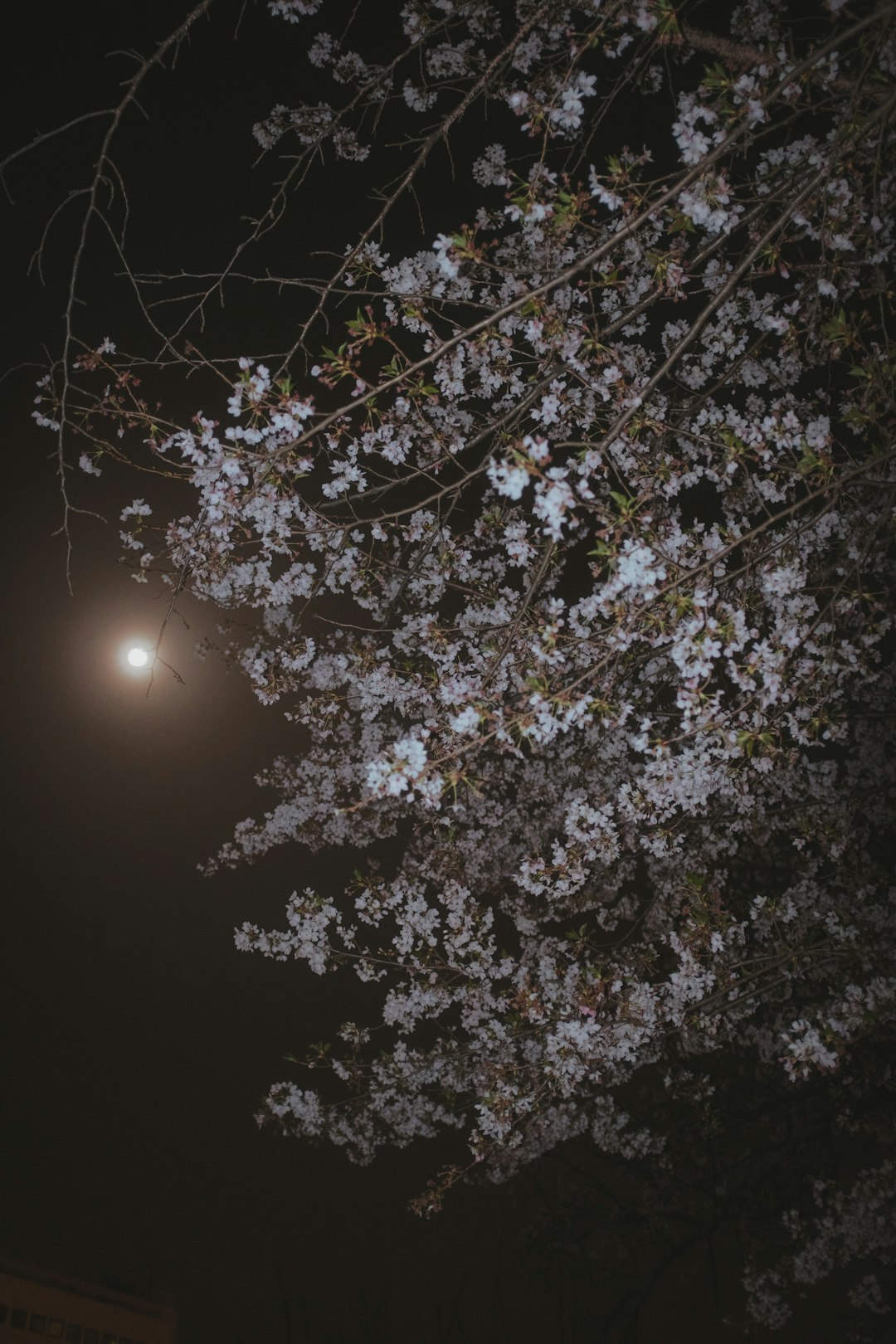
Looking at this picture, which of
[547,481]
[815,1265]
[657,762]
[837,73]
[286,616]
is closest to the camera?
[547,481]

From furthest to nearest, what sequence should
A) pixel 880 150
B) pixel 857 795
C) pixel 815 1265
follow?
1. pixel 815 1265
2. pixel 857 795
3. pixel 880 150

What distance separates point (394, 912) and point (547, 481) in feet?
15.3

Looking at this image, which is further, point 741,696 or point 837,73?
point 741,696

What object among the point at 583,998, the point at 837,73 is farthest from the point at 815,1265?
the point at 837,73

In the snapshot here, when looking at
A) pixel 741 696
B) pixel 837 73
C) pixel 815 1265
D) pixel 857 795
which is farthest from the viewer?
pixel 815 1265

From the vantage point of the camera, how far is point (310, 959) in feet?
19.5

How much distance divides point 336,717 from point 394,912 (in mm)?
1672

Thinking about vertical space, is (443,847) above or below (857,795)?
above

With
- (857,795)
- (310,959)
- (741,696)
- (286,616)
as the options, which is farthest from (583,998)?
(286,616)

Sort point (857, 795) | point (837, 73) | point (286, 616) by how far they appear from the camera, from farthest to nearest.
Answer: point (286, 616) < point (857, 795) < point (837, 73)

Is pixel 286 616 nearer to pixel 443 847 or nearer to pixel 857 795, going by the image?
pixel 443 847

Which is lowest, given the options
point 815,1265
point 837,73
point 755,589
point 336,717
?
point 815,1265

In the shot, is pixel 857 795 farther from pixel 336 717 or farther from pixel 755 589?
pixel 336 717

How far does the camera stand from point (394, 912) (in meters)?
6.18
